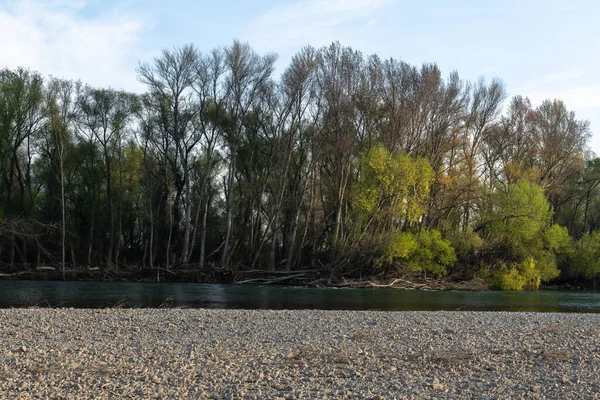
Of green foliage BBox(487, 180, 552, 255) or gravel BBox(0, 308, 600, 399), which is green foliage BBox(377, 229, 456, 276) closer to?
green foliage BBox(487, 180, 552, 255)

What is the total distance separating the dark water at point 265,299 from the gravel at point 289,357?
605 cm

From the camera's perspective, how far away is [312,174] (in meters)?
51.1

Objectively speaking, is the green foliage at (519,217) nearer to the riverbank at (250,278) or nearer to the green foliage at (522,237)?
the green foliage at (522,237)

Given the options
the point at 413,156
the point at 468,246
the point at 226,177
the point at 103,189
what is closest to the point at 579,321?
the point at 468,246

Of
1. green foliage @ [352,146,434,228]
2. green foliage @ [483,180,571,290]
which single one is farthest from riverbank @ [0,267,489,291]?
green foliage @ [352,146,434,228]

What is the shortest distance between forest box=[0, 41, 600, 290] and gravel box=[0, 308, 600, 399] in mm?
24201

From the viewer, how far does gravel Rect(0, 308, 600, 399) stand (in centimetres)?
1024

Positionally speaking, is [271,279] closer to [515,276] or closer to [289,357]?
[515,276]

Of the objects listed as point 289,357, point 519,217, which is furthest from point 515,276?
point 289,357

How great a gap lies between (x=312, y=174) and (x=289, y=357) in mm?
38259

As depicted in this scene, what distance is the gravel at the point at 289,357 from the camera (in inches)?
403

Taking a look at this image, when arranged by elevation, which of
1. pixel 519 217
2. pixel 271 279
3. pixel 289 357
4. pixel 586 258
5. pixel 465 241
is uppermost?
pixel 519 217

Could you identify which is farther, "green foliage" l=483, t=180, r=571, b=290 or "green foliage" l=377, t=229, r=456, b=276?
"green foliage" l=483, t=180, r=571, b=290

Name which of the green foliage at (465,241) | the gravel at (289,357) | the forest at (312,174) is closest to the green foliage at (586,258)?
the forest at (312,174)
